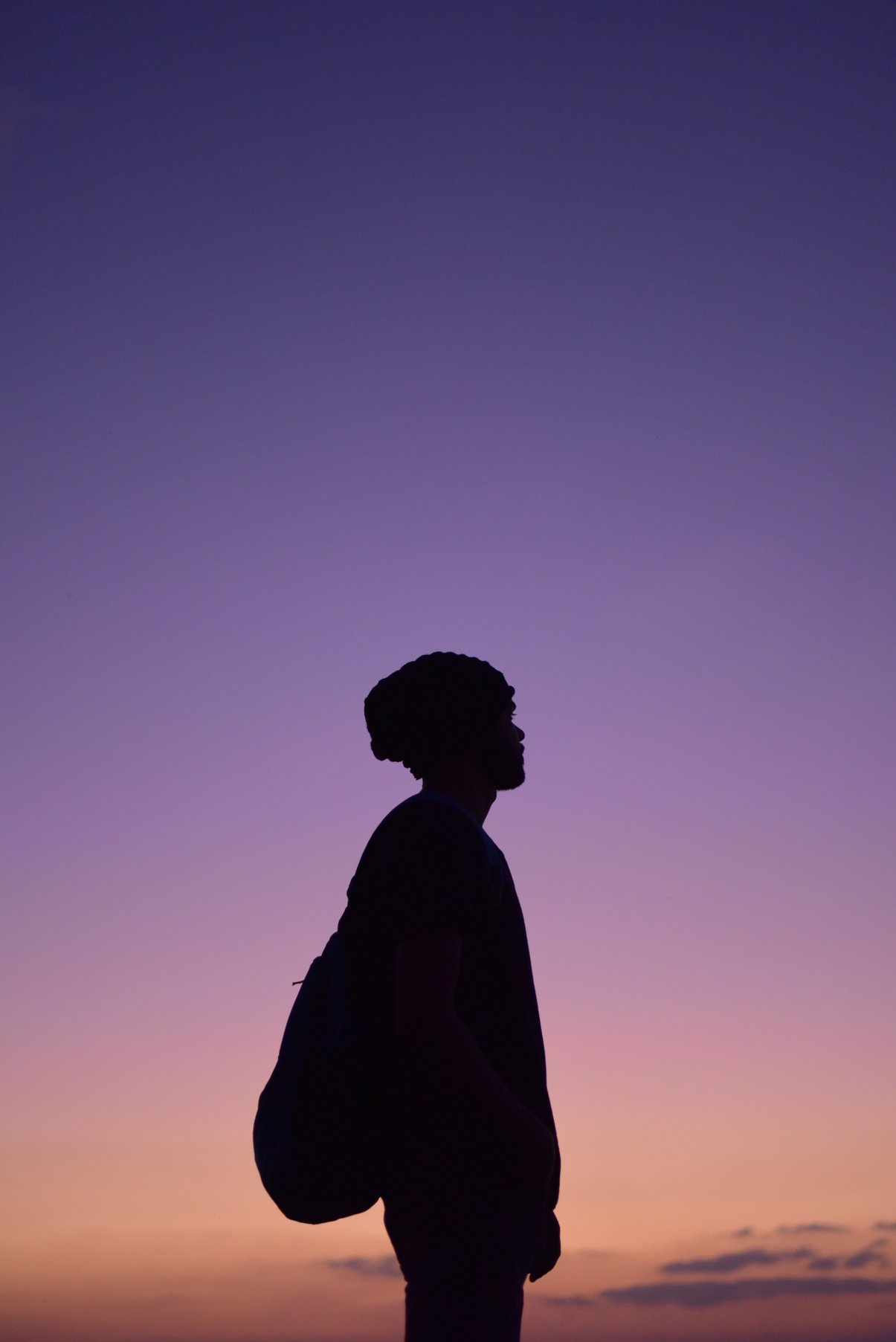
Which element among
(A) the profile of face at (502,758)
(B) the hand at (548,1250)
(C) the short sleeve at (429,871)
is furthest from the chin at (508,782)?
(B) the hand at (548,1250)

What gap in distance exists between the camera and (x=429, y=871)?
2.96 meters

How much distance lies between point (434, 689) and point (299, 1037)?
1051mm

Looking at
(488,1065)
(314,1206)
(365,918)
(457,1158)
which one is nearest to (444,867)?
(365,918)

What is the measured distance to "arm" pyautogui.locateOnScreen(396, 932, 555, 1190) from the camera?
2.80 m

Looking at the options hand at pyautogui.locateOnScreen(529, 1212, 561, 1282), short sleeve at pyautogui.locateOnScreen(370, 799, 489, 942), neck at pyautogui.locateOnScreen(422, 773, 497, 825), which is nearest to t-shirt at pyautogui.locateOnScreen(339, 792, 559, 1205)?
short sleeve at pyautogui.locateOnScreen(370, 799, 489, 942)

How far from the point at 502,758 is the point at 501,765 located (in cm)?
Answer: 2

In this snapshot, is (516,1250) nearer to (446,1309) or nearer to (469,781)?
(446,1309)

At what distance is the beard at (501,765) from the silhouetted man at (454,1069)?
0.88ft

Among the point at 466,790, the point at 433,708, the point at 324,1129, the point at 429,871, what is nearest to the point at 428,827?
the point at 429,871

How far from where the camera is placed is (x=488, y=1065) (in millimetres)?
2846

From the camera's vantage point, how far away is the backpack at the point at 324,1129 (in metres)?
2.90

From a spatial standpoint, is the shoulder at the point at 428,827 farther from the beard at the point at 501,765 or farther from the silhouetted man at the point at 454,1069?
the beard at the point at 501,765

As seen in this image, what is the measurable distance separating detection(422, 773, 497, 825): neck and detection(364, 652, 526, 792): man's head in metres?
0.03

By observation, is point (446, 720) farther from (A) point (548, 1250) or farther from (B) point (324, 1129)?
(A) point (548, 1250)
